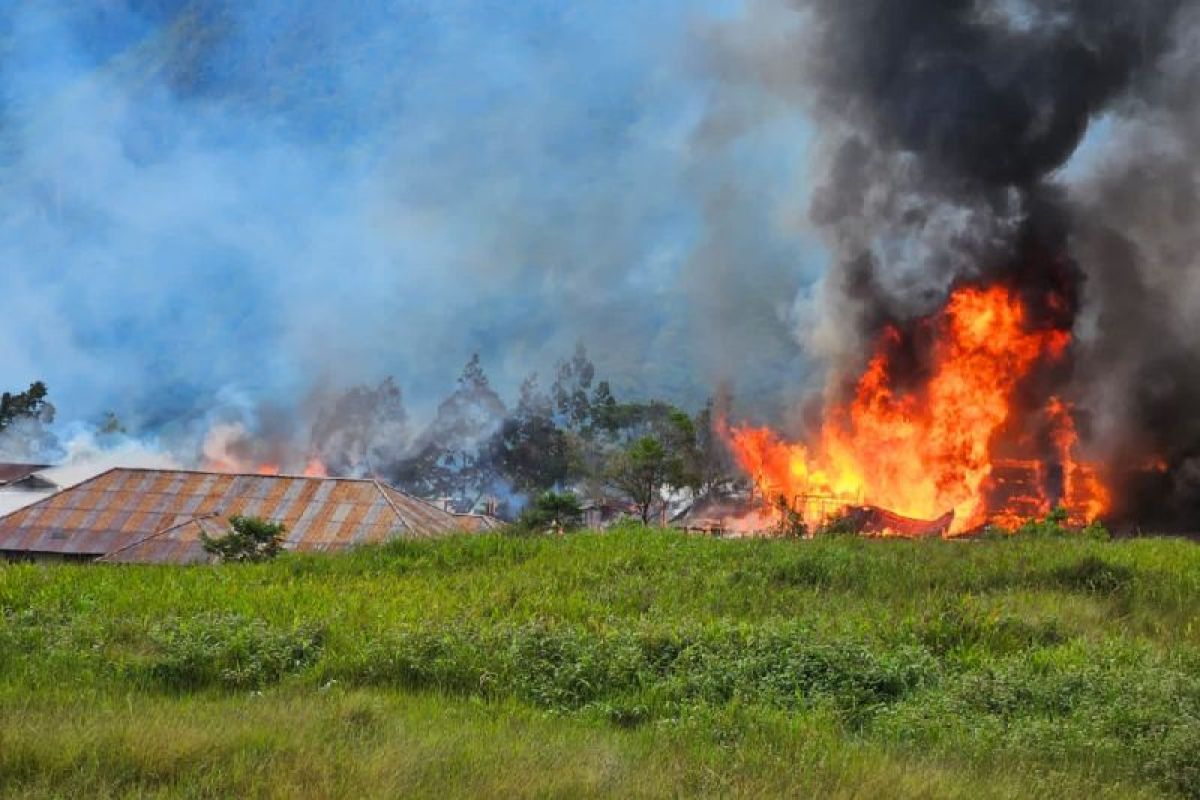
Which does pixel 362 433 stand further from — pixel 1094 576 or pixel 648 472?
pixel 1094 576

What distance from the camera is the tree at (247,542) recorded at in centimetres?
1906

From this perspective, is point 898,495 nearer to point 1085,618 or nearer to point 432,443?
point 1085,618

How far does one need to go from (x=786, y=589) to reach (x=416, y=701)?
22.3 ft

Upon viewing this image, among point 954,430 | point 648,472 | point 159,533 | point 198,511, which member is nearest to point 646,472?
point 648,472

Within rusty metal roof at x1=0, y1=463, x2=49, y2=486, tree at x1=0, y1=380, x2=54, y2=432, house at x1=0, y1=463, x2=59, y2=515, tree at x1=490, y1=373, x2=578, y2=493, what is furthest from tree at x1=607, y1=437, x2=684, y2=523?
tree at x1=0, y1=380, x2=54, y2=432

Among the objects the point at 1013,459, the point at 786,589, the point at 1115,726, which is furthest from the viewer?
the point at 1013,459

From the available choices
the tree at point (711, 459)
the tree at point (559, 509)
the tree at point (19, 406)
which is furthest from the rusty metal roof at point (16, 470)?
the tree at point (711, 459)

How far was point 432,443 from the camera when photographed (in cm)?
Result: 7744

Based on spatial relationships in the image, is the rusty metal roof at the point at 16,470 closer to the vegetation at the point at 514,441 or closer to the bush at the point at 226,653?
the vegetation at the point at 514,441

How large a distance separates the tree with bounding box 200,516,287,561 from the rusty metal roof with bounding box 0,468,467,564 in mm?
3453

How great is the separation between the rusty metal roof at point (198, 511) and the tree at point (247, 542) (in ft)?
11.3

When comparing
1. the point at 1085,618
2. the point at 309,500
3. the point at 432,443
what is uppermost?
the point at 432,443

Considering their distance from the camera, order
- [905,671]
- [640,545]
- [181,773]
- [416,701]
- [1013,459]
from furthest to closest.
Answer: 1. [1013,459]
2. [640,545]
3. [905,671]
4. [416,701]
5. [181,773]

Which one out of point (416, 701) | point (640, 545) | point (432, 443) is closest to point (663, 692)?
point (416, 701)
